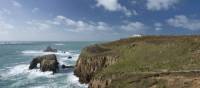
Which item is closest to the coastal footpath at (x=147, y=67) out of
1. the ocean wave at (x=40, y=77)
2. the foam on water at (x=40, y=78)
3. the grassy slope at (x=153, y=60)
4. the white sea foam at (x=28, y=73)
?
the grassy slope at (x=153, y=60)

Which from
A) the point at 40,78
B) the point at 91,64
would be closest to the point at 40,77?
the point at 40,78

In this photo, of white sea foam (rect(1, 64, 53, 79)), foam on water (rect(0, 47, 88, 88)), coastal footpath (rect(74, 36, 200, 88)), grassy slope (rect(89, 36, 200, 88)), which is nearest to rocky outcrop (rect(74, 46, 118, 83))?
coastal footpath (rect(74, 36, 200, 88))

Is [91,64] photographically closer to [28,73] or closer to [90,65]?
[90,65]

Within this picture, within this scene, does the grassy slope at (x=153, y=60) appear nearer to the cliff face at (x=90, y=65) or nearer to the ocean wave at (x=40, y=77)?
the cliff face at (x=90, y=65)

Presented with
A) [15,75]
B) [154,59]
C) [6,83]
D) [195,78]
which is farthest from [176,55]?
[15,75]

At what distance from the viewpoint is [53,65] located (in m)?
72.8

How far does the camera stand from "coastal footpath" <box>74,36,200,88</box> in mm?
28719

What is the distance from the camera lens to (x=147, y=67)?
3778 cm

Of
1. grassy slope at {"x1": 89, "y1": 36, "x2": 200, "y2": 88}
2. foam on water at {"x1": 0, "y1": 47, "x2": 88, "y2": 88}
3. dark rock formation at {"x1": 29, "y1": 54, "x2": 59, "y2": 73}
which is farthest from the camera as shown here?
dark rock formation at {"x1": 29, "y1": 54, "x2": 59, "y2": 73}

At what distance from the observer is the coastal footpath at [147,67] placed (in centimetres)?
2872

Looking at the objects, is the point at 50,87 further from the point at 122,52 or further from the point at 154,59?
the point at 154,59

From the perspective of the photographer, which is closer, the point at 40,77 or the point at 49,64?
the point at 40,77

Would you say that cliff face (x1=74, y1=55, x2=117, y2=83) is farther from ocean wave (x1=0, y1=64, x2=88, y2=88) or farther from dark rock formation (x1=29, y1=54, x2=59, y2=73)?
dark rock formation (x1=29, y1=54, x2=59, y2=73)

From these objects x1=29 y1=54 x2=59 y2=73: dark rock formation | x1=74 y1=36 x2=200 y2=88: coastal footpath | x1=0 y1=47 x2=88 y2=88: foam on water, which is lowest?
x1=0 y1=47 x2=88 y2=88: foam on water
